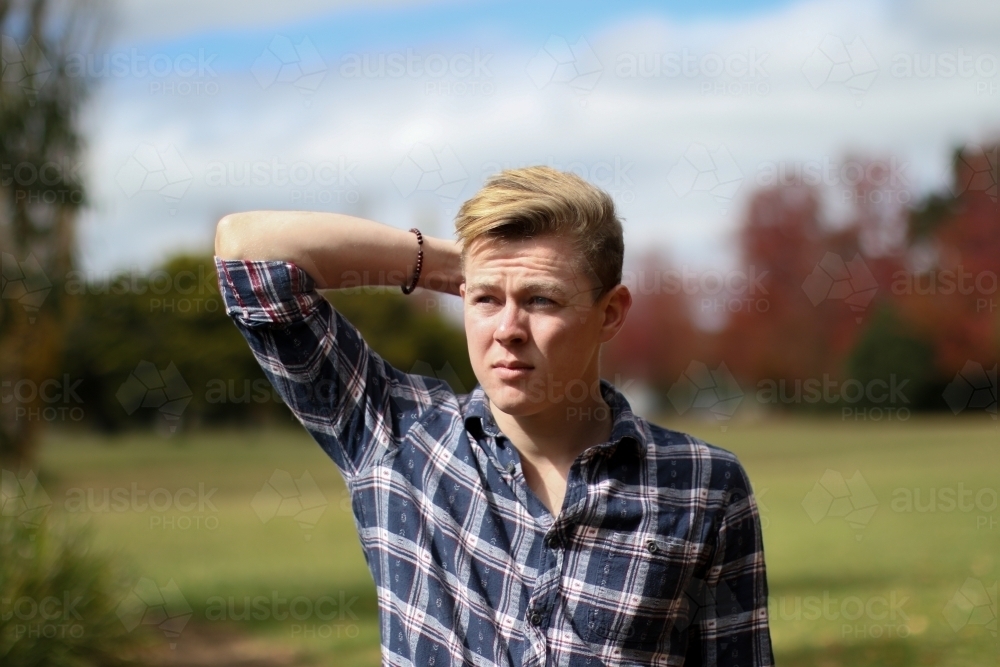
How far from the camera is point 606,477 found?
1.99 metres

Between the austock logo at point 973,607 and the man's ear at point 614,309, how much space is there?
6.07 meters

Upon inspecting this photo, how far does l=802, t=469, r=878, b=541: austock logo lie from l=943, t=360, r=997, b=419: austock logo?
18.0 feet

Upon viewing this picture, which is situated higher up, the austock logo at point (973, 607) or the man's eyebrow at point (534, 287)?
the man's eyebrow at point (534, 287)

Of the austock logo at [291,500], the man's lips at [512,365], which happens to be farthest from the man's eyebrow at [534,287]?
the austock logo at [291,500]

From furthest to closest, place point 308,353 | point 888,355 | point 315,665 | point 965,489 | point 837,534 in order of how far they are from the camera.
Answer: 1. point 888,355
2. point 965,489
3. point 837,534
4. point 315,665
5. point 308,353

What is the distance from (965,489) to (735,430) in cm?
1381

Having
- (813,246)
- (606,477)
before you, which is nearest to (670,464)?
(606,477)

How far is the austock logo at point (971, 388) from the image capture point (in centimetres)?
2230

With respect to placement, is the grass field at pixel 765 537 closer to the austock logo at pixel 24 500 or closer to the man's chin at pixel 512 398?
the austock logo at pixel 24 500

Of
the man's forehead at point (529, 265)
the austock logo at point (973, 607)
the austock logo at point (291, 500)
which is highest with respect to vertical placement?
the man's forehead at point (529, 265)

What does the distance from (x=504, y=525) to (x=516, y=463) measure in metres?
0.13

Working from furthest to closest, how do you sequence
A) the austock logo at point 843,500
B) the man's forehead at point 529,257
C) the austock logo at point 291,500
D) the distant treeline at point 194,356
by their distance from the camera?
the austock logo at point 291,500 < the distant treeline at point 194,356 < the austock logo at point 843,500 < the man's forehead at point 529,257

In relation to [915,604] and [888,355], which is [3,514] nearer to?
[915,604]

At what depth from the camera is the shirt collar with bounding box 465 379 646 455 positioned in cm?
202
